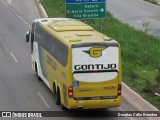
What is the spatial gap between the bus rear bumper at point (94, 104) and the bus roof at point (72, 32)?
2297 millimetres

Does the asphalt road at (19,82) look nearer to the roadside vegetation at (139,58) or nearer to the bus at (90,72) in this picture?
the bus at (90,72)

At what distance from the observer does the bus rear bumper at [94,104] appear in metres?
19.6

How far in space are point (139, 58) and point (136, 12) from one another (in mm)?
24453

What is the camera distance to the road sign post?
1196 inches

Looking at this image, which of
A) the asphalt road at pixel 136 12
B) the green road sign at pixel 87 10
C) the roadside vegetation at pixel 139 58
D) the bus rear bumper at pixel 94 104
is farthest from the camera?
the asphalt road at pixel 136 12

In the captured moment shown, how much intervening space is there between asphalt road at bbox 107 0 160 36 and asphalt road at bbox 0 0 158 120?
12275 mm

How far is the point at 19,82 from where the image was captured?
84.5ft

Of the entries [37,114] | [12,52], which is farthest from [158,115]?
[12,52]

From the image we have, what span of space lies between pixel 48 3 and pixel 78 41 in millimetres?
34351

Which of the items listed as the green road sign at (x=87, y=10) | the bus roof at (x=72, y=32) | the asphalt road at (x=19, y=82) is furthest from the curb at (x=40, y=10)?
the bus roof at (x=72, y=32)

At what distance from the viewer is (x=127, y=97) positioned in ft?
74.7

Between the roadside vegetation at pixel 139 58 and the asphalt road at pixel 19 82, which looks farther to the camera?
the roadside vegetation at pixel 139 58

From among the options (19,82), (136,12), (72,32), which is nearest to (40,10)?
(136,12)

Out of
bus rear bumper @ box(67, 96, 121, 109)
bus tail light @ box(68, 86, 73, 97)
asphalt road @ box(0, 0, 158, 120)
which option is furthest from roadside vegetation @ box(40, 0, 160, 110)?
bus tail light @ box(68, 86, 73, 97)
